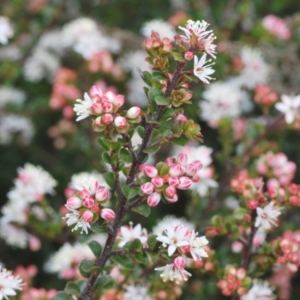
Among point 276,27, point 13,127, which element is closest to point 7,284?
point 13,127

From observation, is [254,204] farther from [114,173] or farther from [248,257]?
[114,173]

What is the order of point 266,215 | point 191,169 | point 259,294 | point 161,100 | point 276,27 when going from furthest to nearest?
point 276,27, point 259,294, point 266,215, point 191,169, point 161,100

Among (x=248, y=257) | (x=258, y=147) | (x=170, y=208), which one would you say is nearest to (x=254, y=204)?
(x=248, y=257)

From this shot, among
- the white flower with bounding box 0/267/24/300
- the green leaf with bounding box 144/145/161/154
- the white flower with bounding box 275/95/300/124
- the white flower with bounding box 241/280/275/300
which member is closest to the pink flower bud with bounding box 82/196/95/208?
the green leaf with bounding box 144/145/161/154

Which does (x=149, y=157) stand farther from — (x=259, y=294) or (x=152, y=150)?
(x=152, y=150)

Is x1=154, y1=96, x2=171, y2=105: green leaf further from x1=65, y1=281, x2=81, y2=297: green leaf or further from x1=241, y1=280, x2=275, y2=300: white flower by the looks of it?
x1=241, y1=280, x2=275, y2=300: white flower

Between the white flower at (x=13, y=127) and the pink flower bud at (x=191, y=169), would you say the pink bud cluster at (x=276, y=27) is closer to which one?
the white flower at (x=13, y=127)
